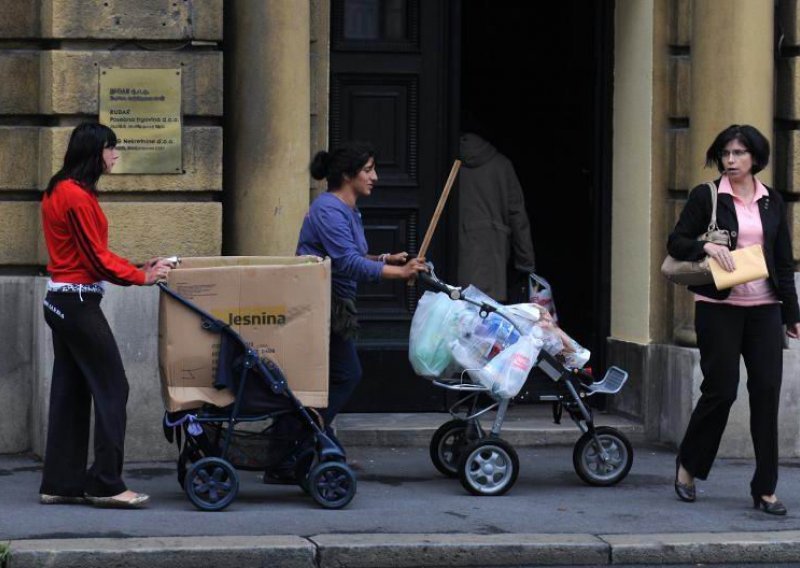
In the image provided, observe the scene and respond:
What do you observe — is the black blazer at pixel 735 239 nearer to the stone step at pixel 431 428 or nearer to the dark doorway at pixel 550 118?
the stone step at pixel 431 428

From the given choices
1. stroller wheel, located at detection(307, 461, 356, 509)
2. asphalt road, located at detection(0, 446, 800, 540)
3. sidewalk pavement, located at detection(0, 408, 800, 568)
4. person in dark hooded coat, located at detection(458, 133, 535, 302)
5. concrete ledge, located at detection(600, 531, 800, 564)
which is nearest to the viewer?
sidewalk pavement, located at detection(0, 408, 800, 568)

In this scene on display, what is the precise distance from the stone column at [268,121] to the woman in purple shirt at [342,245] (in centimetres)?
120

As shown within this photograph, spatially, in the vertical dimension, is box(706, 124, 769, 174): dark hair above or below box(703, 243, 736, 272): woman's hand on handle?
above

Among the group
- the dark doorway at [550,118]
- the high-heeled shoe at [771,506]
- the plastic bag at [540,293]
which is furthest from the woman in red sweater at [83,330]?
the dark doorway at [550,118]

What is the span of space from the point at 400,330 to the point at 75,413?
2975mm

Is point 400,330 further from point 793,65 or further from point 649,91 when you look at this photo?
point 793,65

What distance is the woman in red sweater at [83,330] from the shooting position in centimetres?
742

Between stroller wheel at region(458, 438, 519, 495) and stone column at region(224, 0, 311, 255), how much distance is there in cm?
187

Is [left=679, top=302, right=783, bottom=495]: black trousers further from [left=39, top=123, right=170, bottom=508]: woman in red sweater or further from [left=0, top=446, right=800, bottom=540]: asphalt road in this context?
[left=39, top=123, right=170, bottom=508]: woman in red sweater

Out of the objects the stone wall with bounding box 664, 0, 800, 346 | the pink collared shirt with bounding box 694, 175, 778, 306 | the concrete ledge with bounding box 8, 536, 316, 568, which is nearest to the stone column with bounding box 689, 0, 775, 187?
the stone wall with bounding box 664, 0, 800, 346

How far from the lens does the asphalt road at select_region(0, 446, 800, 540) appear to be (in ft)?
23.8

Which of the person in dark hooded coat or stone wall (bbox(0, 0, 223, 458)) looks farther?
the person in dark hooded coat

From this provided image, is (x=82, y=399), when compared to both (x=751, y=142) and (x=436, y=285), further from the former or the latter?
(x=751, y=142)

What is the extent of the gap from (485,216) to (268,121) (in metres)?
2.07
